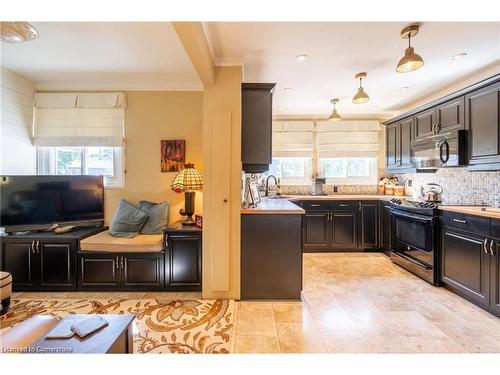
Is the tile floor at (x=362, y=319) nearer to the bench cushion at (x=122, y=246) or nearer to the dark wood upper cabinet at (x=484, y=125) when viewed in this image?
the bench cushion at (x=122, y=246)

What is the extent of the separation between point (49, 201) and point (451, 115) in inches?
203

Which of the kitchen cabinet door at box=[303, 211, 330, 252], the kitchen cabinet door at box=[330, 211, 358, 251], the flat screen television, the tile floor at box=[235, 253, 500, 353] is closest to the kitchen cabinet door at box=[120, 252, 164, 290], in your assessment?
the flat screen television

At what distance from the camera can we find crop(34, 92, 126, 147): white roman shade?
3385 mm

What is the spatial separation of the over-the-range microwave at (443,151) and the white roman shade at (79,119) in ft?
14.1

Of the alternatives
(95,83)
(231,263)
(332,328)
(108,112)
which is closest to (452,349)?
(332,328)

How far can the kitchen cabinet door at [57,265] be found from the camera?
2.83 m

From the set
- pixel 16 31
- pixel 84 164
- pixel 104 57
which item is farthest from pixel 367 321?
pixel 84 164

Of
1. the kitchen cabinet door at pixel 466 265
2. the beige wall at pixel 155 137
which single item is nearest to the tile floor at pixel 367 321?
the kitchen cabinet door at pixel 466 265

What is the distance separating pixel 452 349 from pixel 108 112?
176 inches

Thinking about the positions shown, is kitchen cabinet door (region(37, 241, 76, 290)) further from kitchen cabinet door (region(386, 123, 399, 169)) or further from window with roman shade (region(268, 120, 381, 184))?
kitchen cabinet door (region(386, 123, 399, 169))

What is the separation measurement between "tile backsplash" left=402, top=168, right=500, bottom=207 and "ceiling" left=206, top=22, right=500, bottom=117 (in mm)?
1288

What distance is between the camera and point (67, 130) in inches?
135
